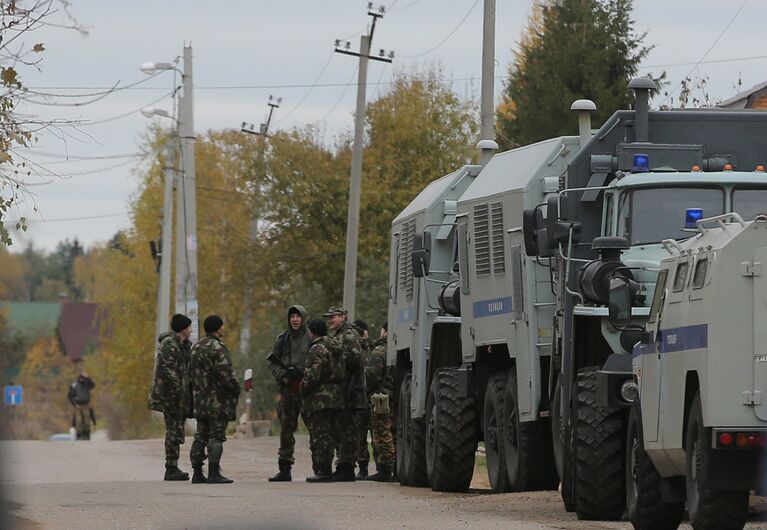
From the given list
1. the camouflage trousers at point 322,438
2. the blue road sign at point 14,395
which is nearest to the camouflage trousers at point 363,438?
the camouflage trousers at point 322,438

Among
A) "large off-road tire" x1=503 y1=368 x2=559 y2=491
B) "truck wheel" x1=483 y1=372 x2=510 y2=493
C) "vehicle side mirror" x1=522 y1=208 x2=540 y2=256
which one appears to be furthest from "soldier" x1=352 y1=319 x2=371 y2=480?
"vehicle side mirror" x1=522 y1=208 x2=540 y2=256

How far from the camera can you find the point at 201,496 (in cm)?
1628

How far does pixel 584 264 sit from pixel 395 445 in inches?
344

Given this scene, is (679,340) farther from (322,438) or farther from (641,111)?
(322,438)

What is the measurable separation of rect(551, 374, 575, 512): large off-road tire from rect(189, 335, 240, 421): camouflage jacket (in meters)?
5.19

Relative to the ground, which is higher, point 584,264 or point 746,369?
point 584,264

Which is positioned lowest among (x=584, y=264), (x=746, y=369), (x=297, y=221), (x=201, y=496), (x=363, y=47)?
(x=201, y=496)

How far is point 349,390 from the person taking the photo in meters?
20.9

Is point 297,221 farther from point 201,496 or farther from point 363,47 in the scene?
point 201,496

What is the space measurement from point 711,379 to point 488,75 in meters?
16.4

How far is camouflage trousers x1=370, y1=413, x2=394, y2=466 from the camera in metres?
21.8

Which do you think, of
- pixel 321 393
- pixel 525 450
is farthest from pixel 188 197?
pixel 525 450

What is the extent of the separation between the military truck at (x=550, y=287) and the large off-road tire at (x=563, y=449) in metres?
0.03

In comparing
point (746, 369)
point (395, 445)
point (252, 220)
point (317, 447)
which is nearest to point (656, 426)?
point (746, 369)
